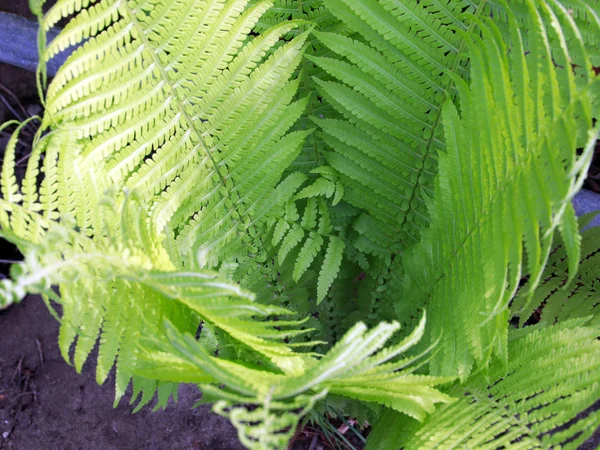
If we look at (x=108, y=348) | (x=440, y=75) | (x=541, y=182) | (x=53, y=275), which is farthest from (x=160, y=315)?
(x=440, y=75)

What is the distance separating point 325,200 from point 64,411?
107 cm

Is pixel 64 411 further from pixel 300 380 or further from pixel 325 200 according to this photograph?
pixel 300 380

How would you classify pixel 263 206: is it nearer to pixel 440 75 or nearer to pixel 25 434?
pixel 440 75

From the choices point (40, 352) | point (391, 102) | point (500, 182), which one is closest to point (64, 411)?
point (40, 352)

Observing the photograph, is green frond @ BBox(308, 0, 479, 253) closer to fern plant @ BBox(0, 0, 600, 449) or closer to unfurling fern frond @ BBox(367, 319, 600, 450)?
fern plant @ BBox(0, 0, 600, 449)

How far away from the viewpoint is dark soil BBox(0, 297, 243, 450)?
1.56 m

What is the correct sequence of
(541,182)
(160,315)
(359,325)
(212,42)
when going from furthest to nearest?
(212,42), (160,315), (541,182), (359,325)

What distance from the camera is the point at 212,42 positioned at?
2.94 feet

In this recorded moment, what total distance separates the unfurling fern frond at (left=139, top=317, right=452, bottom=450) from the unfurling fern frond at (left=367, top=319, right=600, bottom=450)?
0.16ft

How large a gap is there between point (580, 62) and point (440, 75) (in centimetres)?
32

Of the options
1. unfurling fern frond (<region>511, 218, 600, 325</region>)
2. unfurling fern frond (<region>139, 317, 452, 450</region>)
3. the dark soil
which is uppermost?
unfurling fern frond (<region>511, 218, 600, 325</region>)

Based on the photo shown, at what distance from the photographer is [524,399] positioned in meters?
0.81

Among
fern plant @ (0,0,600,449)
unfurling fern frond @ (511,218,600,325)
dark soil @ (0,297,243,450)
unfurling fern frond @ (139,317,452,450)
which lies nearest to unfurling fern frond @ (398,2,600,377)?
fern plant @ (0,0,600,449)

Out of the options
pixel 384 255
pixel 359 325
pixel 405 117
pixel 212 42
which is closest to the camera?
pixel 359 325
